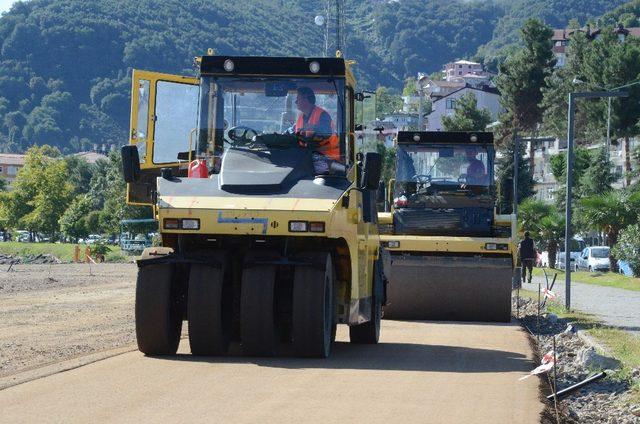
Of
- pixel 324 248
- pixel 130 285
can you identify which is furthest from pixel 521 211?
pixel 324 248

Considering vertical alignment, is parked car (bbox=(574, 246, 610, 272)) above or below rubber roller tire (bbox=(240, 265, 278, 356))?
above

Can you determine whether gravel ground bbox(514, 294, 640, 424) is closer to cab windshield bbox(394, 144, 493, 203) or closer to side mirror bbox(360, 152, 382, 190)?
side mirror bbox(360, 152, 382, 190)

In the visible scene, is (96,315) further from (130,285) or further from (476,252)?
(130,285)

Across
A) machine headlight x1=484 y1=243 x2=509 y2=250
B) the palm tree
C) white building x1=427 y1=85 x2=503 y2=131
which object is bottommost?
machine headlight x1=484 y1=243 x2=509 y2=250

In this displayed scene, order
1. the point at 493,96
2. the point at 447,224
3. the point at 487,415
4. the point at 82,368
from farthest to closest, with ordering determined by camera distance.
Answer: the point at 493,96, the point at 447,224, the point at 82,368, the point at 487,415

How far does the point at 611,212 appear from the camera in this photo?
54219 mm

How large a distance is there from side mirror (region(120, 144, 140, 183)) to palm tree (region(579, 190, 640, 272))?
1607 inches

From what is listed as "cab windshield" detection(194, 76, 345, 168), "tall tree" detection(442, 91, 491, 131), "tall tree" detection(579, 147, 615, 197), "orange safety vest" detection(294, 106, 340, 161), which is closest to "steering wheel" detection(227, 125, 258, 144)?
"cab windshield" detection(194, 76, 345, 168)

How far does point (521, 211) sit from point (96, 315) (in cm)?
4218

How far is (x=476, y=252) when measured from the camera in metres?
23.3

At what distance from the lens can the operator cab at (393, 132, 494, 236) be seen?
24.6m

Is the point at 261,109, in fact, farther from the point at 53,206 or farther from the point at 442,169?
the point at 53,206

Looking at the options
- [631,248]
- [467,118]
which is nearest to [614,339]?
[631,248]

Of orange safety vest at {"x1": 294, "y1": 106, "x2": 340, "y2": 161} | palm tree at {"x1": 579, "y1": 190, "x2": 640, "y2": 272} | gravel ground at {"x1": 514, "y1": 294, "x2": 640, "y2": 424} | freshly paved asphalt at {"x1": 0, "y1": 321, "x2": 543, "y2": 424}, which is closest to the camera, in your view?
freshly paved asphalt at {"x1": 0, "y1": 321, "x2": 543, "y2": 424}
